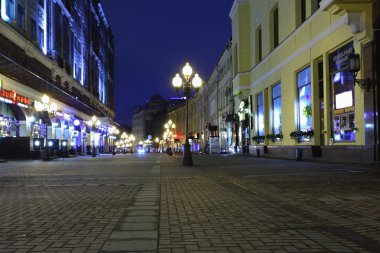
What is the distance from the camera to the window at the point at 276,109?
98.1 feet

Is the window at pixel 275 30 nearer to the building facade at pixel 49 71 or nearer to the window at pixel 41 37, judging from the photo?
the building facade at pixel 49 71

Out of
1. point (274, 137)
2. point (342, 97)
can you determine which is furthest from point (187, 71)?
point (274, 137)

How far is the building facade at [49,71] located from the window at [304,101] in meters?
16.9

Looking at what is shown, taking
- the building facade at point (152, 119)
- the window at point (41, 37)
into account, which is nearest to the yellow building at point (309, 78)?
the window at point (41, 37)

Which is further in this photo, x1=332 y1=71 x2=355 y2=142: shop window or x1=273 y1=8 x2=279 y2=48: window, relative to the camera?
x1=273 y1=8 x2=279 y2=48: window

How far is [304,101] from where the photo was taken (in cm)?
2470

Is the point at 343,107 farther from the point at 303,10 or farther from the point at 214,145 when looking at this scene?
the point at 214,145

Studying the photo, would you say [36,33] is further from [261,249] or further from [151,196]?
[261,249]

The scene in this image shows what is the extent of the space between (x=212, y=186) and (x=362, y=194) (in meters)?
3.69

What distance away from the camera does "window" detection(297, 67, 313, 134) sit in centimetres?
2373

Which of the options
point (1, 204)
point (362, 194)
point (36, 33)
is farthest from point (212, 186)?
point (36, 33)

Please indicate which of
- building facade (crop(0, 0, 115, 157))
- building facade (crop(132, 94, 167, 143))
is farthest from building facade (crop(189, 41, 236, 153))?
building facade (crop(132, 94, 167, 143))

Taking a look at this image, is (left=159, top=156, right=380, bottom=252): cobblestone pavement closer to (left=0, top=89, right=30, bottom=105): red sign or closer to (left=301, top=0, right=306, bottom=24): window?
(left=301, top=0, right=306, bottom=24): window

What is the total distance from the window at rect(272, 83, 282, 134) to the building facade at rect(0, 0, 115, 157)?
606 inches
